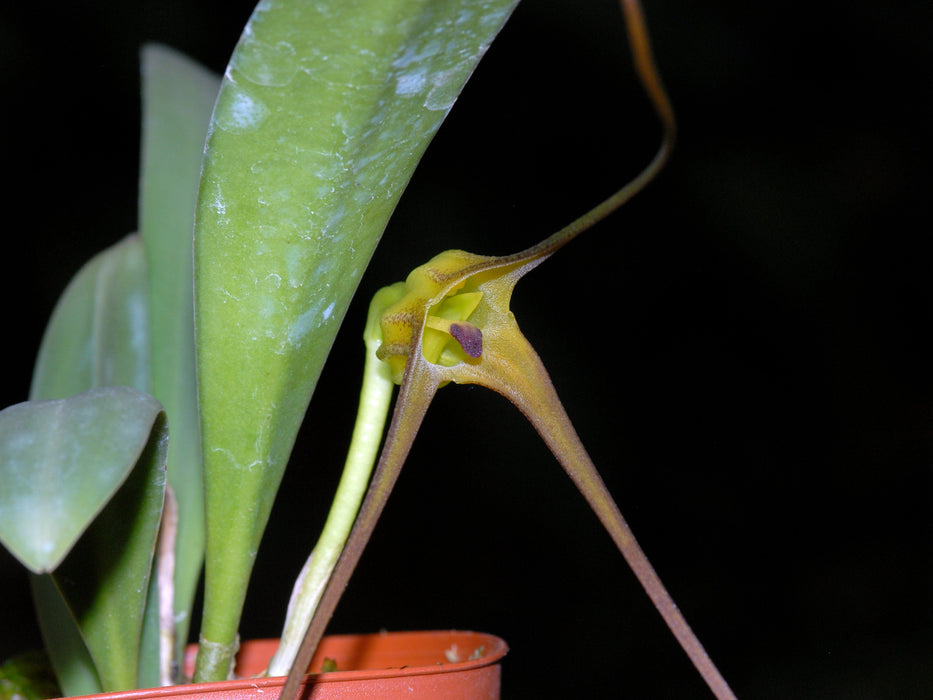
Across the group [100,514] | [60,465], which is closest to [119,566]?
[100,514]

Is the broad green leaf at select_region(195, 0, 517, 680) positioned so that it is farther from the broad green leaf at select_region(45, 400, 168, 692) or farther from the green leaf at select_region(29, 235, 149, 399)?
the green leaf at select_region(29, 235, 149, 399)

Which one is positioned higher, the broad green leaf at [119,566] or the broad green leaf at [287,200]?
the broad green leaf at [287,200]

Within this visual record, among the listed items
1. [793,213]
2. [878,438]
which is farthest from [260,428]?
[878,438]

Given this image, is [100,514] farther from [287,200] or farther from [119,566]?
[287,200]

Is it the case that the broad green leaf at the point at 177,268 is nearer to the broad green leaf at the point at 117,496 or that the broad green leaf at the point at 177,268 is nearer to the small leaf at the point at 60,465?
the broad green leaf at the point at 117,496

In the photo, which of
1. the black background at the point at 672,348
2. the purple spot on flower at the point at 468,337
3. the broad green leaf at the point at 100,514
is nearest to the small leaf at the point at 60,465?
the broad green leaf at the point at 100,514

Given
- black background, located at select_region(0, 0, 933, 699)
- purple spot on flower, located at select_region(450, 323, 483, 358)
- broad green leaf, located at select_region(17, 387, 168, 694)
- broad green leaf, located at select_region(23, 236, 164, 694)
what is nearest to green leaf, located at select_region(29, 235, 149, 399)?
broad green leaf, located at select_region(23, 236, 164, 694)

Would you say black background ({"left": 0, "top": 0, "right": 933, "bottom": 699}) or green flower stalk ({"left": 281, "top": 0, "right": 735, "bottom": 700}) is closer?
green flower stalk ({"left": 281, "top": 0, "right": 735, "bottom": 700})
